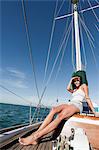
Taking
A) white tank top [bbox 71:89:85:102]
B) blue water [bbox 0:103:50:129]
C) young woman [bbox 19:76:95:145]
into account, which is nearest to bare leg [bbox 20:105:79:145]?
young woman [bbox 19:76:95:145]

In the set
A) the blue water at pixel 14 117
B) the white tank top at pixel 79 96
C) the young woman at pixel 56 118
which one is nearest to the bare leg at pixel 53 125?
the young woman at pixel 56 118

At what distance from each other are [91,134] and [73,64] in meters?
5.03

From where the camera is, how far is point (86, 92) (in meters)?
3.49

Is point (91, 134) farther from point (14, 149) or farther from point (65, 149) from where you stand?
point (14, 149)

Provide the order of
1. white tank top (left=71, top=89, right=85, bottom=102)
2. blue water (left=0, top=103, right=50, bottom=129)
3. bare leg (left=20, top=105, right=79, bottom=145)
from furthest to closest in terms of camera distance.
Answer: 1. blue water (left=0, top=103, right=50, bottom=129)
2. white tank top (left=71, top=89, right=85, bottom=102)
3. bare leg (left=20, top=105, right=79, bottom=145)

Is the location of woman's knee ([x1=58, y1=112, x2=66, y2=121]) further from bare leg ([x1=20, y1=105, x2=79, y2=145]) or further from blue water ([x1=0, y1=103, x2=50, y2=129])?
blue water ([x1=0, y1=103, x2=50, y2=129])

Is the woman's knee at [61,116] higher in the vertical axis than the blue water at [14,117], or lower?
lower

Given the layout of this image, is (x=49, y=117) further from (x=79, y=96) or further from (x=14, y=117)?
(x=14, y=117)

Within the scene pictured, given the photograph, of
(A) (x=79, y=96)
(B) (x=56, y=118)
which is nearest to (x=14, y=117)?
(A) (x=79, y=96)

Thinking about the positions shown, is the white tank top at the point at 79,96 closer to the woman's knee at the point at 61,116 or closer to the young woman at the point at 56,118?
the young woman at the point at 56,118

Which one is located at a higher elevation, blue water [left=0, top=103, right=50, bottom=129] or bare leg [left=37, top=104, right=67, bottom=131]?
blue water [left=0, top=103, right=50, bottom=129]

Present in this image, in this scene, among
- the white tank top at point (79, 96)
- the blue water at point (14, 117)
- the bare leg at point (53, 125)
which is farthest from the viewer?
the blue water at point (14, 117)

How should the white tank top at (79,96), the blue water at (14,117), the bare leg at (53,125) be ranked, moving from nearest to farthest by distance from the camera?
the bare leg at (53,125) < the white tank top at (79,96) < the blue water at (14,117)

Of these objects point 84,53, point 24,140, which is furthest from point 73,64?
point 24,140
